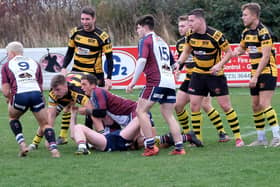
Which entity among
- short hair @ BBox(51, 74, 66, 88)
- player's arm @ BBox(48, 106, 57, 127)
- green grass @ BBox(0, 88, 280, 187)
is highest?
short hair @ BBox(51, 74, 66, 88)

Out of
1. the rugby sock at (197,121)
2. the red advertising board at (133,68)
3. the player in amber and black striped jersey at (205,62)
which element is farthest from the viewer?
the red advertising board at (133,68)

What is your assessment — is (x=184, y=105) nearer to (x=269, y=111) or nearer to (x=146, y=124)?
(x=269, y=111)

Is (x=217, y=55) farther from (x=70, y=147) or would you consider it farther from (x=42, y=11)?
(x=42, y=11)

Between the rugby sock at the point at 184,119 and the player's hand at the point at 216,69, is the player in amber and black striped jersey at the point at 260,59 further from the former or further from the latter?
the rugby sock at the point at 184,119

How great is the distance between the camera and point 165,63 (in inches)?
366

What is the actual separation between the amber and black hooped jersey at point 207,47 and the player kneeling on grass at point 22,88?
7.80 ft

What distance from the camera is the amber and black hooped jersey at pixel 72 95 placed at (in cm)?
959

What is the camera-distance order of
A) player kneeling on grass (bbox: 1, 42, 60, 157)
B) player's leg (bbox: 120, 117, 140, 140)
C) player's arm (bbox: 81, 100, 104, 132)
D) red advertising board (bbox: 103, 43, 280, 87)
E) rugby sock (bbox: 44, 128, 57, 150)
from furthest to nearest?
red advertising board (bbox: 103, 43, 280, 87) < player's leg (bbox: 120, 117, 140, 140) < player's arm (bbox: 81, 100, 104, 132) < rugby sock (bbox: 44, 128, 57, 150) < player kneeling on grass (bbox: 1, 42, 60, 157)

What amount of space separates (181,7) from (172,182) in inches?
1050

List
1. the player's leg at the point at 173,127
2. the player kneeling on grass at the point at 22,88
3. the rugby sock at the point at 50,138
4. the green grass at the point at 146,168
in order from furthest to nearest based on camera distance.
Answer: the rugby sock at the point at 50,138, the player's leg at the point at 173,127, the player kneeling on grass at the point at 22,88, the green grass at the point at 146,168

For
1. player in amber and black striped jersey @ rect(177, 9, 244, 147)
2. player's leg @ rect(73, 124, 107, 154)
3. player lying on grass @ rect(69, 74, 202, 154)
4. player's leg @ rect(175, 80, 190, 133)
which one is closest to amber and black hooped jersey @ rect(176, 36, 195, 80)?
player's leg @ rect(175, 80, 190, 133)

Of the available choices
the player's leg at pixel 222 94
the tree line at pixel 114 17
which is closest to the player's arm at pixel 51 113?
the player's leg at pixel 222 94

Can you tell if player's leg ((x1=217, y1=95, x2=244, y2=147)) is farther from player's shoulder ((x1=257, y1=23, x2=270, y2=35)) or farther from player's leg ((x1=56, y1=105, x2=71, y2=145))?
player's leg ((x1=56, y1=105, x2=71, y2=145))

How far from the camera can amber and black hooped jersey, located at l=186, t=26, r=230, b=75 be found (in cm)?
999
